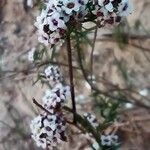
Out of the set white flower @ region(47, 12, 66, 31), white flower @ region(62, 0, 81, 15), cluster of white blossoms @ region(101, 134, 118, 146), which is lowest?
cluster of white blossoms @ region(101, 134, 118, 146)

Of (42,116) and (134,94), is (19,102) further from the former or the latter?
(42,116)

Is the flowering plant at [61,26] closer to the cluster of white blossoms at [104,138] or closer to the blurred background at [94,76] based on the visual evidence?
the cluster of white blossoms at [104,138]

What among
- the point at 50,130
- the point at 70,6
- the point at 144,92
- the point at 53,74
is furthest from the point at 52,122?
the point at 144,92

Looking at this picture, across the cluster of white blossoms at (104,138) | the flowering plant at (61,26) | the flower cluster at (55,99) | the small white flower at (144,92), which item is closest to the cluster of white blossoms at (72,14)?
the flowering plant at (61,26)

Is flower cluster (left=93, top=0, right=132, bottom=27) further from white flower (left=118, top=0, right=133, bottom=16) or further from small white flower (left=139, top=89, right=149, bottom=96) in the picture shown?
small white flower (left=139, top=89, right=149, bottom=96)

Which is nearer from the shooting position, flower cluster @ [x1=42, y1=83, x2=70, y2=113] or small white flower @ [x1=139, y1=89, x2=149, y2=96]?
flower cluster @ [x1=42, y1=83, x2=70, y2=113]

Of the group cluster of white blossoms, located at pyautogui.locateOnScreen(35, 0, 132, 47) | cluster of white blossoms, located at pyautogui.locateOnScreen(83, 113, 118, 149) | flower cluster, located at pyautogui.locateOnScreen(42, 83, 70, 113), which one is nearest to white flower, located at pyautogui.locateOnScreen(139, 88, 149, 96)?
cluster of white blossoms, located at pyautogui.locateOnScreen(83, 113, 118, 149)

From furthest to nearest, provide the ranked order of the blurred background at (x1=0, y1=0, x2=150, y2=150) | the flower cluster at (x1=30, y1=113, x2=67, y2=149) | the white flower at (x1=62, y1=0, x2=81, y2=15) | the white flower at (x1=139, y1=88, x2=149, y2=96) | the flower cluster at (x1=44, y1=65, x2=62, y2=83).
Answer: the white flower at (x1=139, y1=88, x2=149, y2=96), the blurred background at (x1=0, y1=0, x2=150, y2=150), the flower cluster at (x1=44, y1=65, x2=62, y2=83), the flower cluster at (x1=30, y1=113, x2=67, y2=149), the white flower at (x1=62, y1=0, x2=81, y2=15)
